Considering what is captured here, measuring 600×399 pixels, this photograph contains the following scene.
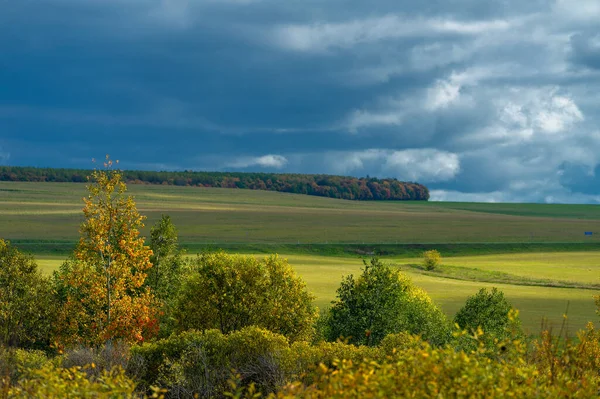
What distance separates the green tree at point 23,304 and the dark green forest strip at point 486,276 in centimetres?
6918

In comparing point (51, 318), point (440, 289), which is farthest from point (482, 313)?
point (440, 289)

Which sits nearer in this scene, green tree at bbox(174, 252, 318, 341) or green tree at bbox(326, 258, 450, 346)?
green tree at bbox(174, 252, 318, 341)

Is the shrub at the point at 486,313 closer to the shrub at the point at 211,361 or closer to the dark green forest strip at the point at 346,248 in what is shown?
the shrub at the point at 211,361

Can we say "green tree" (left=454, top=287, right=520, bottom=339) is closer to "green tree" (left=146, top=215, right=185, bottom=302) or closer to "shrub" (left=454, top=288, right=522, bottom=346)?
"shrub" (left=454, top=288, right=522, bottom=346)

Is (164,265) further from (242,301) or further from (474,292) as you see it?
(474,292)

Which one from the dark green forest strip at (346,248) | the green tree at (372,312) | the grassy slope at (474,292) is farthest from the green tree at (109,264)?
the dark green forest strip at (346,248)

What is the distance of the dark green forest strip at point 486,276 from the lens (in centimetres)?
12838

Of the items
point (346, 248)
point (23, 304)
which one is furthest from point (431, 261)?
point (23, 304)

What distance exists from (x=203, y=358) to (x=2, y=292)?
2917 centimetres

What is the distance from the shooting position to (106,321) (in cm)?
5391

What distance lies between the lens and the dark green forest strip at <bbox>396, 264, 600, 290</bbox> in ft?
421

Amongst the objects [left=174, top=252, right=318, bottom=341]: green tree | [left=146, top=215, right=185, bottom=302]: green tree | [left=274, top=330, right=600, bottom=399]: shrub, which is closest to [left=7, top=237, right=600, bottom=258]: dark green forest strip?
[left=146, top=215, right=185, bottom=302]: green tree

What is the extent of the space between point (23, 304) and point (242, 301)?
18.6 metres

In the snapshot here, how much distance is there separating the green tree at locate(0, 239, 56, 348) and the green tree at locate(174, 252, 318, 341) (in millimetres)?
11860
